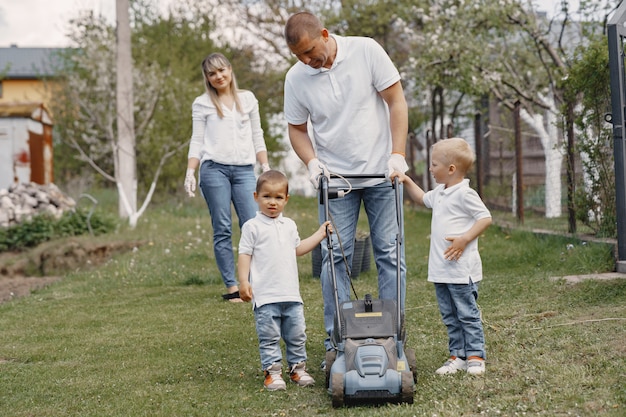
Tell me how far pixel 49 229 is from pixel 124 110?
3.01 meters

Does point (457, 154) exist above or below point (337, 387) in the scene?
above

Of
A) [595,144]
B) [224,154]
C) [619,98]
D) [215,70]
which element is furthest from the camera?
[595,144]

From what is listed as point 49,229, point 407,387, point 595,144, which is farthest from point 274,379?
point 49,229

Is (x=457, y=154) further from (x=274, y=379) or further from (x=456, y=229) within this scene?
(x=274, y=379)

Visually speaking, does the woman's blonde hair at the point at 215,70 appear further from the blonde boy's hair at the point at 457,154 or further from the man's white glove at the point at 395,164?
the blonde boy's hair at the point at 457,154

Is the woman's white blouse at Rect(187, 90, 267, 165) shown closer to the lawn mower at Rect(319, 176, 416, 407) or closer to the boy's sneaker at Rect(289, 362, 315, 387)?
the boy's sneaker at Rect(289, 362, 315, 387)

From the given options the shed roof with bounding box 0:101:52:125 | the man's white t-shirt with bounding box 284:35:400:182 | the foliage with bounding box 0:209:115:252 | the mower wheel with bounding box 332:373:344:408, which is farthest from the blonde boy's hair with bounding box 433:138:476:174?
the shed roof with bounding box 0:101:52:125

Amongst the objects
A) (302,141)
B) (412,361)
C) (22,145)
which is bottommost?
(412,361)

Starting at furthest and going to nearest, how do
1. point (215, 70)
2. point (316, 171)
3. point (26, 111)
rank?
point (26, 111)
point (215, 70)
point (316, 171)

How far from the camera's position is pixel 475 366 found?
4281 mm

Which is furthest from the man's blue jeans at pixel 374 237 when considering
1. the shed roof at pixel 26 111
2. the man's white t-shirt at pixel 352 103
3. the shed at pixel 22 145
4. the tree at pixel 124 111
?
the shed roof at pixel 26 111

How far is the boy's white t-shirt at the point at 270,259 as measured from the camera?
447 cm

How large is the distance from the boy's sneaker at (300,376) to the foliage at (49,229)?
8.30m

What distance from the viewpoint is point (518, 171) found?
34.8 feet
